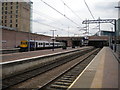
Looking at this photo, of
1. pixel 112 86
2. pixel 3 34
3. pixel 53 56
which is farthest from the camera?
pixel 3 34

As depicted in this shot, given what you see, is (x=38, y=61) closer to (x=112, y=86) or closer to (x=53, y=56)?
(x=53, y=56)

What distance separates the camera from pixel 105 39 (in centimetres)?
7906

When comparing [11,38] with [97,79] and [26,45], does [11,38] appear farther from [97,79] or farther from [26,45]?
[97,79]

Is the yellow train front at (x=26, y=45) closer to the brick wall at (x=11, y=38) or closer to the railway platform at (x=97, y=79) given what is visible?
the brick wall at (x=11, y=38)

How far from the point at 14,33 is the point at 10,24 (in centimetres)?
3884

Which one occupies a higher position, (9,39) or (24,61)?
(9,39)

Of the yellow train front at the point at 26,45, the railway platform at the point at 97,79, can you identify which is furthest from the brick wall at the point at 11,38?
the railway platform at the point at 97,79

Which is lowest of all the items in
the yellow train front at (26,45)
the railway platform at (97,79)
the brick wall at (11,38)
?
the railway platform at (97,79)

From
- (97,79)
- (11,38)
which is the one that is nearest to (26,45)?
(11,38)

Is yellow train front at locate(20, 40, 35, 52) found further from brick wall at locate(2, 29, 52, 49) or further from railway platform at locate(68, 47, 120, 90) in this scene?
railway platform at locate(68, 47, 120, 90)

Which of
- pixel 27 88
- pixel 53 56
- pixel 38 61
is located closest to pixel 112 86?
pixel 27 88

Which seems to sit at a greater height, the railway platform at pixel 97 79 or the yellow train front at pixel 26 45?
the yellow train front at pixel 26 45

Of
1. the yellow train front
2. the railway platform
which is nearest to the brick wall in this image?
the yellow train front

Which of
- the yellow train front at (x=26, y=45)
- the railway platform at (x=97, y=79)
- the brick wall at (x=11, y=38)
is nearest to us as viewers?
the railway platform at (x=97, y=79)
